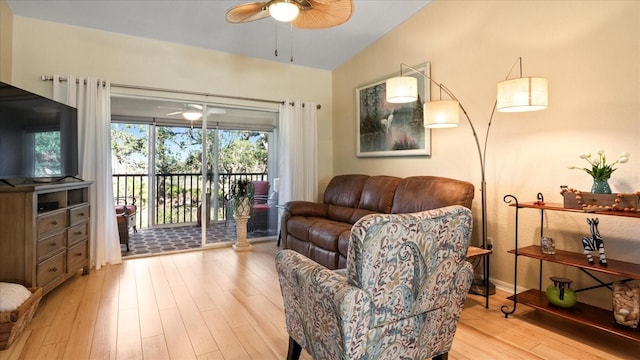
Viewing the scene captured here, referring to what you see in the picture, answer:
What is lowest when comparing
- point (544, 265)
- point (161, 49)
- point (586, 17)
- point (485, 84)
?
point (544, 265)

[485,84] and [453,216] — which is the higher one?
[485,84]

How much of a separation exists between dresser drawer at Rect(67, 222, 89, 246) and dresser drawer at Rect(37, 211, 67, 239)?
116 millimetres

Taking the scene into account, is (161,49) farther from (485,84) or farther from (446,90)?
(485,84)

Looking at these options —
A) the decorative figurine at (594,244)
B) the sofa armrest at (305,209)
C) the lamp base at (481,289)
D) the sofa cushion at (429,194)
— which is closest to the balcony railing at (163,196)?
the sofa armrest at (305,209)

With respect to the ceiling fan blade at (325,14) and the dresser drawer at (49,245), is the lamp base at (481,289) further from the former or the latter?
the dresser drawer at (49,245)

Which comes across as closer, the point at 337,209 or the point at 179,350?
the point at 179,350

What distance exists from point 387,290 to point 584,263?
5.39 feet

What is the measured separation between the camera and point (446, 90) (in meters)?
→ 3.46

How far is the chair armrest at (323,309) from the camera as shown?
4.11ft

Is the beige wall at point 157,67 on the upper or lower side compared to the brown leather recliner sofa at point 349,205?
upper

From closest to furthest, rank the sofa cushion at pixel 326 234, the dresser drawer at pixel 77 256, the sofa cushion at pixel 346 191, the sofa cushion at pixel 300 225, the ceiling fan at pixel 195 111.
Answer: the dresser drawer at pixel 77 256 < the sofa cushion at pixel 326 234 < the sofa cushion at pixel 300 225 < the sofa cushion at pixel 346 191 < the ceiling fan at pixel 195 111

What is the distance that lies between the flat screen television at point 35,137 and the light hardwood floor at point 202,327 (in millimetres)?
1078

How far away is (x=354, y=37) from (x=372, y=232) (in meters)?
3.65

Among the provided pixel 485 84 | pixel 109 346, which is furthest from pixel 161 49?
pixel 485 84
